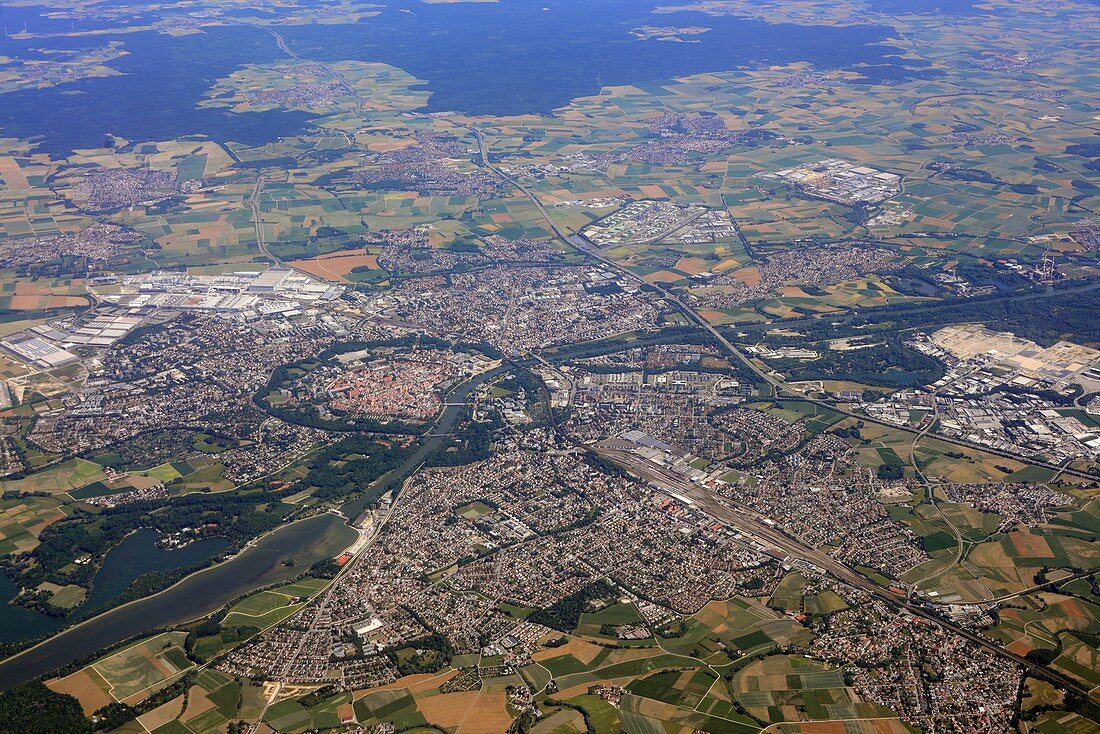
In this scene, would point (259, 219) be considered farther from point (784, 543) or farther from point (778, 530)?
point (784, 543)

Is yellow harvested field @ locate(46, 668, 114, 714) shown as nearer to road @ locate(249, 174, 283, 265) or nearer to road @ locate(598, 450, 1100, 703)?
road @ locate(598, 450, 1100, 703)

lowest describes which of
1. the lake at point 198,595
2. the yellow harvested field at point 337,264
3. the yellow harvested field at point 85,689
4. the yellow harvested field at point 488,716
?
the yellow harvested field at point 337,264

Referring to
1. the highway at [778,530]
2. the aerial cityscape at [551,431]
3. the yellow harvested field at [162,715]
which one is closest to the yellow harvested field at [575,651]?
the aerial cityscape at [551,431]

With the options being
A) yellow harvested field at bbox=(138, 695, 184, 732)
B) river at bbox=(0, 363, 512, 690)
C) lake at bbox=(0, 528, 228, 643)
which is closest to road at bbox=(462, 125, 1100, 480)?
river at bbox=(0, 363, 512, 690)

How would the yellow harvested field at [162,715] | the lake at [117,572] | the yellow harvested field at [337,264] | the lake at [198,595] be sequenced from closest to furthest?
the yellow harvested field at [162,715] < the lake at [198,595] < the lake at [117,572] < the yellow harvested field at [337,264]

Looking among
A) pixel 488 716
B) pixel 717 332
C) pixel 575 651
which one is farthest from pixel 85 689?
pixel 717 332

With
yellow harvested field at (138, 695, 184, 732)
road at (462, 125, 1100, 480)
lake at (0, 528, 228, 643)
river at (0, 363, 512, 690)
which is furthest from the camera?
road at (462, 125, 1100, 480)

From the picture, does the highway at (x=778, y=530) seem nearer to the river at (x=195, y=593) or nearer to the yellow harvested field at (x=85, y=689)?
the river at (x=195, y=593)

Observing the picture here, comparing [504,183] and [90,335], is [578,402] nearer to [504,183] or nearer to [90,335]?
[90,335]
